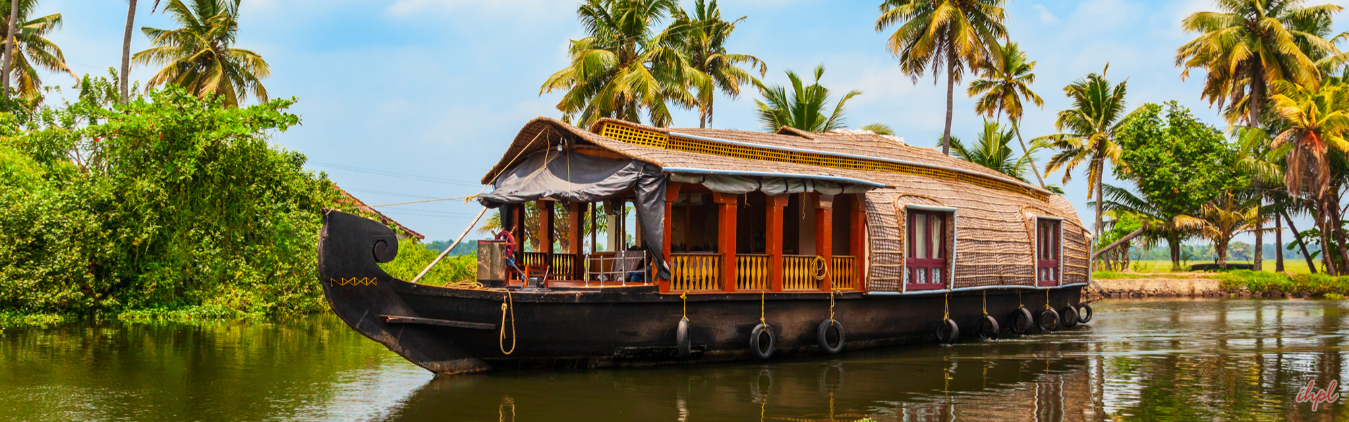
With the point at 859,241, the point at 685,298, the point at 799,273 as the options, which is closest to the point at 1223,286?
the point at 859,241

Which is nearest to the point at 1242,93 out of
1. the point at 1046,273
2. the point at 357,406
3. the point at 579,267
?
the point at 1046,273

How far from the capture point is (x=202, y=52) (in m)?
23.3

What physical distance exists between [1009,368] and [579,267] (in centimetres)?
510

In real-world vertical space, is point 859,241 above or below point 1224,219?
below

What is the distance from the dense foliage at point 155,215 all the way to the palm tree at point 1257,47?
2580cm

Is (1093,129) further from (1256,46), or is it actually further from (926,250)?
(926,250)

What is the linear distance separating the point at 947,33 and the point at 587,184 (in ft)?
54.3

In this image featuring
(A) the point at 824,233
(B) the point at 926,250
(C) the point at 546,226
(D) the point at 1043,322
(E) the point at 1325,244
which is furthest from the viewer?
(E) the point at 1325,244

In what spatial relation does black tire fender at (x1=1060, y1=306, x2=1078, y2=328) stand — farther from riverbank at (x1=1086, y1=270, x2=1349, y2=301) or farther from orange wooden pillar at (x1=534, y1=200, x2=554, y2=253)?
riverbank at (x1=1086, y1=270, x2=1349, y2=301)

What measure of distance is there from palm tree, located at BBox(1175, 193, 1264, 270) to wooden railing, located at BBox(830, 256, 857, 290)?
67.8 ft

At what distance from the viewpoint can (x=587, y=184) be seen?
9672mm

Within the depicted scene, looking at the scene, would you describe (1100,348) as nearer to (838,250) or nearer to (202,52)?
(838,250)

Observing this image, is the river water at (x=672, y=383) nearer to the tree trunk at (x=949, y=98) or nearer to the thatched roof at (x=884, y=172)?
the thatched roof at (x=884, y=172)

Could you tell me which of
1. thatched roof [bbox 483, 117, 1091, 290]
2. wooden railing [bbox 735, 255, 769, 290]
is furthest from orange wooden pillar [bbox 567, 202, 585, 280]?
wooden railing [bbox 735, 255, 769, 290]
